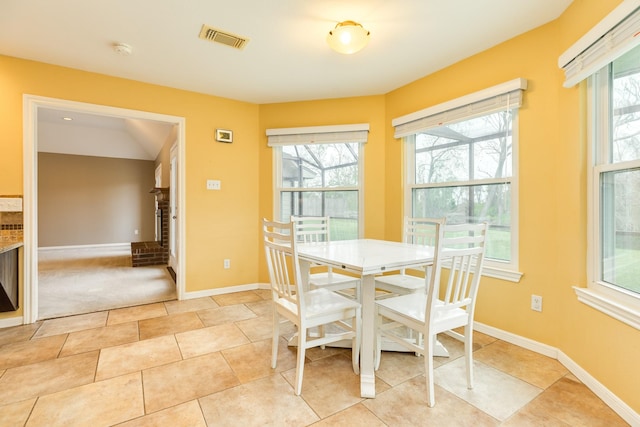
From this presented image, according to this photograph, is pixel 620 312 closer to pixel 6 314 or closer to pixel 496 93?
pixel 496 93

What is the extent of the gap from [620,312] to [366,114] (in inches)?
109

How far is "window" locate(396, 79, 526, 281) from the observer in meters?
2.33

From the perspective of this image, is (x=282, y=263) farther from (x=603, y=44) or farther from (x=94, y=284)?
(x=94, y=284)

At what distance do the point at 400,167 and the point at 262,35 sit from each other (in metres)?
1.86

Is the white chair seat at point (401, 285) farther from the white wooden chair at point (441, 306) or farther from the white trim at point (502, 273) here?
the white trim at point (502, 273)

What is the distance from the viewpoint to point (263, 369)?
1.93m

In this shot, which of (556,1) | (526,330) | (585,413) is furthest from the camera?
(526,330)

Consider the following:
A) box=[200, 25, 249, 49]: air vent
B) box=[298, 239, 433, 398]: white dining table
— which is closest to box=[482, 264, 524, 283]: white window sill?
box=[298, 239, 433, 398]: white dining table

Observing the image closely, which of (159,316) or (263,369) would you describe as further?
(159,316)

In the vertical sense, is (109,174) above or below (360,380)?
above

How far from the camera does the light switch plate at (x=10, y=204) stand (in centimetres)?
256

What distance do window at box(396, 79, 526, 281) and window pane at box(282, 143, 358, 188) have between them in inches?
26.3

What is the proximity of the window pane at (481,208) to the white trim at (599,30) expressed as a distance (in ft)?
2.97

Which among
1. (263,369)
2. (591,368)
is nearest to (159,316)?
(263,369)
